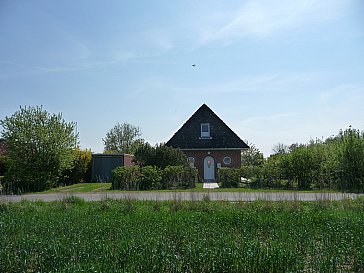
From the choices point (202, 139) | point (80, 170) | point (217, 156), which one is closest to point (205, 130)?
point (202, 139)

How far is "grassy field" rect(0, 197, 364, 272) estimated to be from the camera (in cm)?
611

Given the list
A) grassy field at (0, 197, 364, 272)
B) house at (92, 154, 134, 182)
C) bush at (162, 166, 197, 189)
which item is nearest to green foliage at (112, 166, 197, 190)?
bush at (162, 166, 197, 189)

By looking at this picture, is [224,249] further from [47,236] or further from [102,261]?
[47,236]

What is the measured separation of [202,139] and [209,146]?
114 cm

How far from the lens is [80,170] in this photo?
3064 cm

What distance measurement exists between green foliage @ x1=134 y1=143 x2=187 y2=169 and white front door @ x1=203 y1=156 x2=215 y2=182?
17.8 ft

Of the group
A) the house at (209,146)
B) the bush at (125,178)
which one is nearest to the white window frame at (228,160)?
the house at (209,146)

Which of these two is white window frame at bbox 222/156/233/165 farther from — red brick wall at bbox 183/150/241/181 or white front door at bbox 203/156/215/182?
white front door at bbox 203/156/215/182

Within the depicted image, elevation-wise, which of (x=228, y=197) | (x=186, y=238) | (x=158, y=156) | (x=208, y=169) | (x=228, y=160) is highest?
(x=158, y=156)

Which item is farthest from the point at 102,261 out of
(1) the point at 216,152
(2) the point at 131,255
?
(1) the point at 216,152

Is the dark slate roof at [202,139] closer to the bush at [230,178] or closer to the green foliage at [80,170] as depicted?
the green foliage at [80,170]

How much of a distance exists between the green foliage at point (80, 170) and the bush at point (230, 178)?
12.4 metres

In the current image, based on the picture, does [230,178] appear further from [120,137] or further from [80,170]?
[120,137]

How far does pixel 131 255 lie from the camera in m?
6.42
